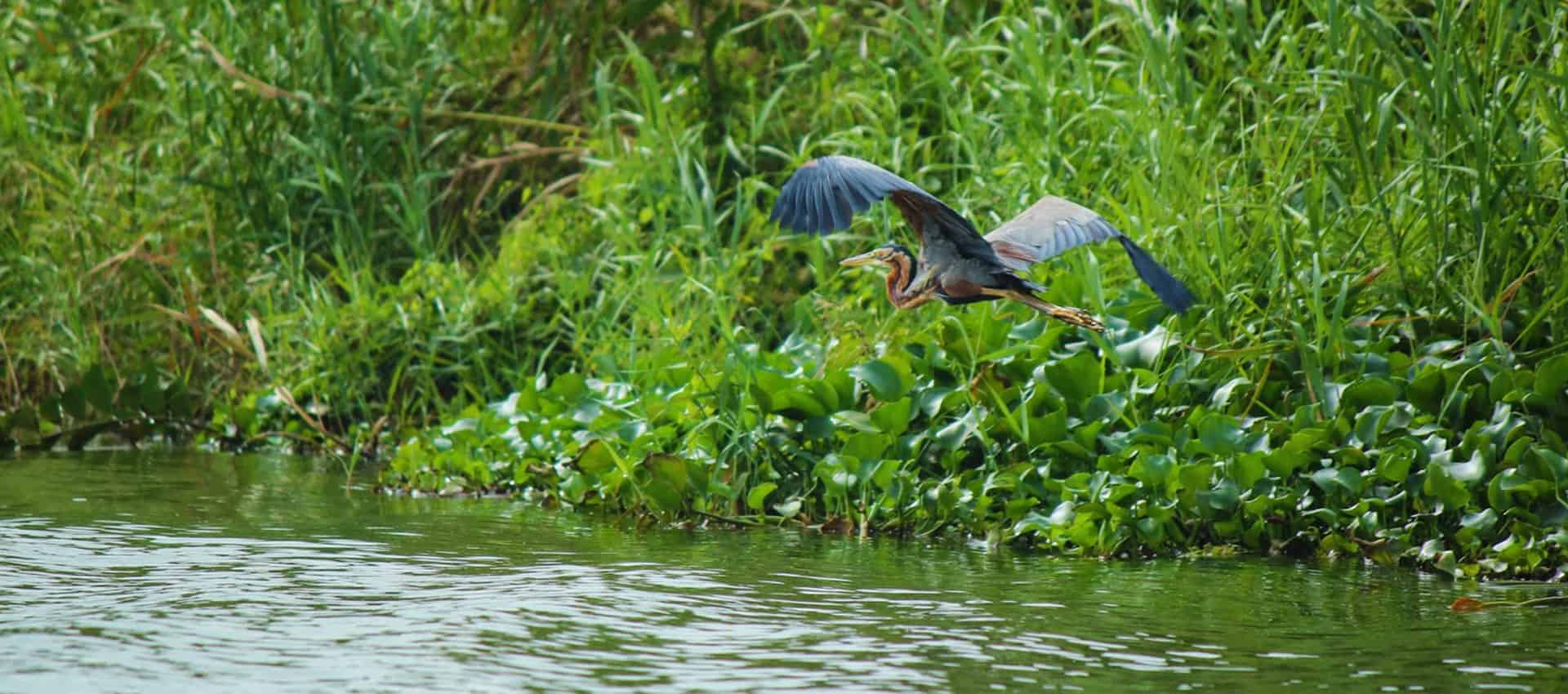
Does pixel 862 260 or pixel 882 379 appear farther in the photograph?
pixel 882 379

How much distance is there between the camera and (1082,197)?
5160 millimetres

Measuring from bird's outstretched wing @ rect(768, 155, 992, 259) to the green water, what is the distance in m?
0.75

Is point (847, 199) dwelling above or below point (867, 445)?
above

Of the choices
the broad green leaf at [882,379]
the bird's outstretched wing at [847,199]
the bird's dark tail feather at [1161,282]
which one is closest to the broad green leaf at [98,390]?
the broad green leaf at [882,379]

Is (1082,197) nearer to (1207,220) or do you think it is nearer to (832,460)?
(1207,220)

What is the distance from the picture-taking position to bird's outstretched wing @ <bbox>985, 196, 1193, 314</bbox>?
3.78 metres

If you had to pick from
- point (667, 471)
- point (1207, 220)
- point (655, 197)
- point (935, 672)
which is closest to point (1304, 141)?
point (1207, 220)

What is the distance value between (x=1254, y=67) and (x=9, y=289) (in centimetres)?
525

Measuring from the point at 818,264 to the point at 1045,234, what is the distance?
176cm

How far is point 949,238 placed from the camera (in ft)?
12.6

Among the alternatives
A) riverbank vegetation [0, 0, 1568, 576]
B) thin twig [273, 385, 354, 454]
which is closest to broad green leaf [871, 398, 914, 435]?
riverbank vegetation [0, 0, 1568, 576]

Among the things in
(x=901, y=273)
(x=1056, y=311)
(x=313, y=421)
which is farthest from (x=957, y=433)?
(x=313, y=421)

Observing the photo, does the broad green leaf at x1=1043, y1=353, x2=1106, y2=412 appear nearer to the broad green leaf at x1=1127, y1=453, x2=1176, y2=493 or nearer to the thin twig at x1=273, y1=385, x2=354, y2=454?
the broad green leaf at x1=1127, y1=453, x2=1176, y2=493

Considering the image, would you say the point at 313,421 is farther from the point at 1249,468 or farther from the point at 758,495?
the point at 1249,468
